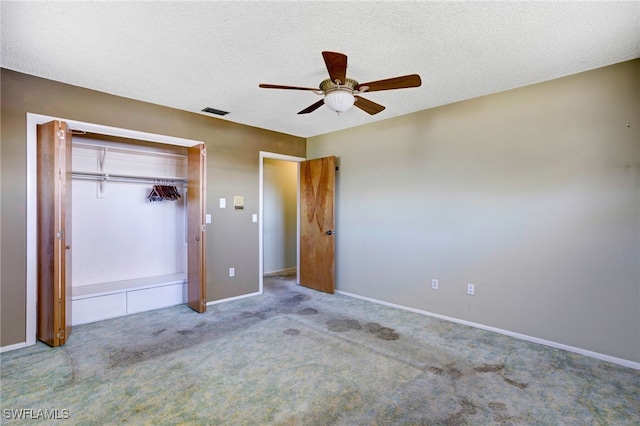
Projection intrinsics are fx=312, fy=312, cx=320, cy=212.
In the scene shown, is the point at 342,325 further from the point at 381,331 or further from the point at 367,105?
the point at 367,105

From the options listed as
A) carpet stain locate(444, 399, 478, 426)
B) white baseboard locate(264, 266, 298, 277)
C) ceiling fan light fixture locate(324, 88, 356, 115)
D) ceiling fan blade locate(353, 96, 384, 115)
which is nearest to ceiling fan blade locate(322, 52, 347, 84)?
ceiling fan light fixture locate(324, 88, 356, 115)

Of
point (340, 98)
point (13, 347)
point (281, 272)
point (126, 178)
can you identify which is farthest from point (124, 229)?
point (340, 98)

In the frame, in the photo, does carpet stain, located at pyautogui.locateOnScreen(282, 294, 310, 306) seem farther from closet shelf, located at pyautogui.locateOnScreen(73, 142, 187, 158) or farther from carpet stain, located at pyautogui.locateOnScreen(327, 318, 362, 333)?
closet shelf, located at pyautogui.locateOnScreen(73, 142, 187, 158)

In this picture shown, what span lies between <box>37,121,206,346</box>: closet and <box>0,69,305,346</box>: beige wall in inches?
6.8

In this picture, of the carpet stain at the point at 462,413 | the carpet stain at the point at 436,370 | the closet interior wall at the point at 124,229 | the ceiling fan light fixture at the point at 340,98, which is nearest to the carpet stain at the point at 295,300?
the closet interior wall at the point at 124,229

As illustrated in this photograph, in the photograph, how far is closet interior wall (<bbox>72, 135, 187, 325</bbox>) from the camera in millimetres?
3861

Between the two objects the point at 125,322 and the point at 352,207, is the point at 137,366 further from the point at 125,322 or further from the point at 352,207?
the point at 352,207

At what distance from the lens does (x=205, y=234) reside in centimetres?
400

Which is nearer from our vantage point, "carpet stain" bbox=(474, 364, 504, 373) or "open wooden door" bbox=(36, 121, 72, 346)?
"carpet stain" bbox=(474, 364, 504, 373)

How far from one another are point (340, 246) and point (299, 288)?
1.01 m

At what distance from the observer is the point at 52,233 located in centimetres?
290

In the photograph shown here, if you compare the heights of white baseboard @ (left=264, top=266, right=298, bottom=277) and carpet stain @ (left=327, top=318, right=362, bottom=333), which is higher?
white baseboard @ (left=264, top=266, right=298, bottom=277)

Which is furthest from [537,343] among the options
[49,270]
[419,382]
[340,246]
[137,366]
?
[49,270]

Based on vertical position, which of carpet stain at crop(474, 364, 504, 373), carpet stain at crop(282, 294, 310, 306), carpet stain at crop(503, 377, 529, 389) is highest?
carpet stain at crop(282, 294, 310, 306)
